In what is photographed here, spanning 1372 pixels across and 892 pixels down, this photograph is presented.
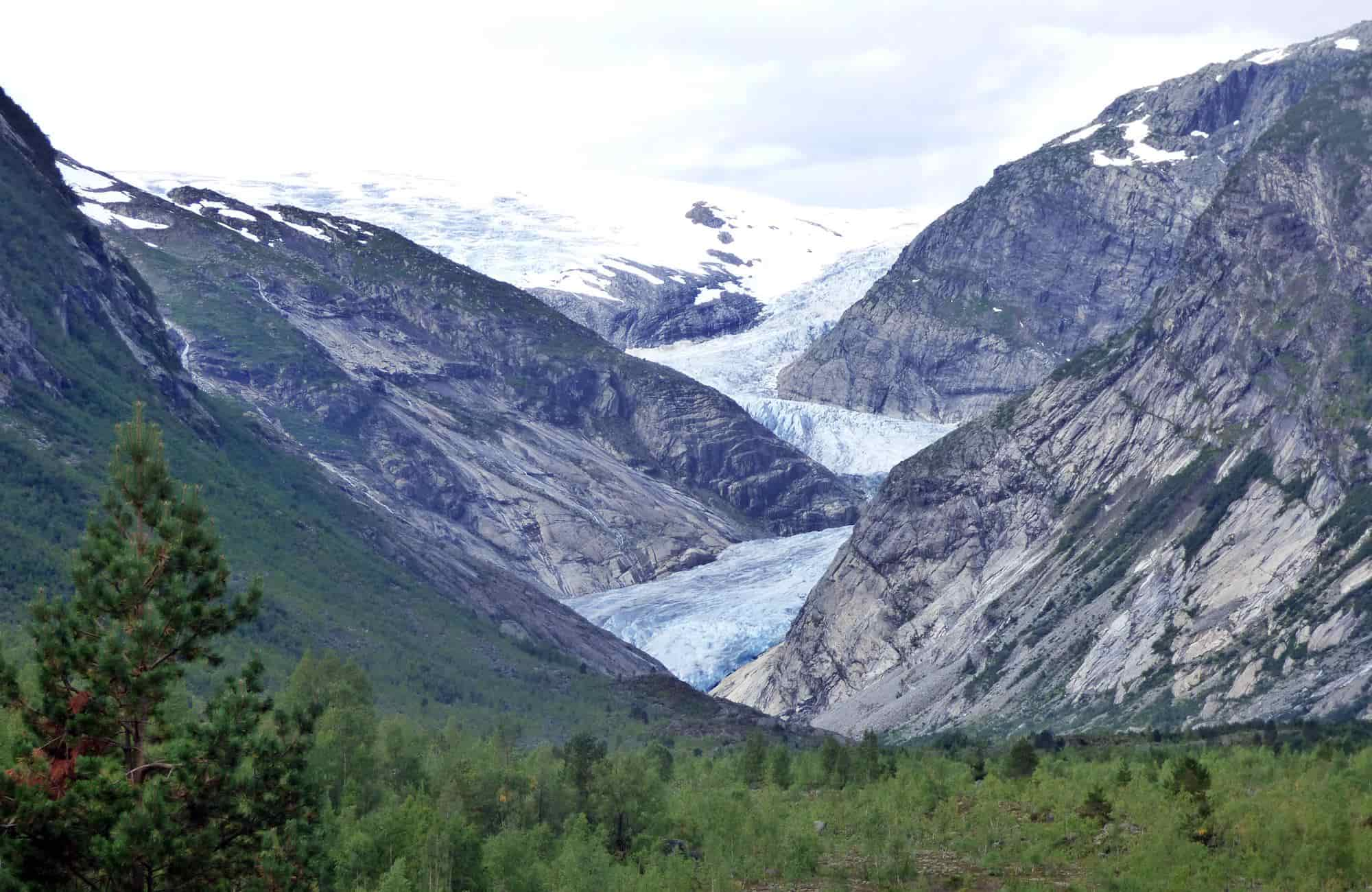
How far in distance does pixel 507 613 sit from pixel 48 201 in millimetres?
49755

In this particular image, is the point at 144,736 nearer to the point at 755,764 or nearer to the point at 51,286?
the point at 755,764

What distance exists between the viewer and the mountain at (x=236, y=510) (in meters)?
107

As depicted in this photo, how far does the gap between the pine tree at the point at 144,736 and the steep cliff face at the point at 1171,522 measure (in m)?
75.7

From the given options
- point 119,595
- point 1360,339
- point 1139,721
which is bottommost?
point 1139,721

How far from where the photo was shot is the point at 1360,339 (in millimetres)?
134125

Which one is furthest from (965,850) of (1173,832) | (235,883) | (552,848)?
(235,883)

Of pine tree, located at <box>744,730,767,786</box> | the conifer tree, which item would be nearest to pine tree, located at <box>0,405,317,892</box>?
the conifer tree

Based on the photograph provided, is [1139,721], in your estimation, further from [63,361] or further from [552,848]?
[63,361]

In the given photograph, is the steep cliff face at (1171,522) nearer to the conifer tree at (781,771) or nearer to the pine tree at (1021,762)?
the pine tree at (1021,762)

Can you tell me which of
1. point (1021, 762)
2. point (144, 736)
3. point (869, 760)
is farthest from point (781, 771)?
point (144, 736)

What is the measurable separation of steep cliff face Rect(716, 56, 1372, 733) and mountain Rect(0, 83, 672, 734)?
27256mm

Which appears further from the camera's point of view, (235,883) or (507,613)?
(507,613)

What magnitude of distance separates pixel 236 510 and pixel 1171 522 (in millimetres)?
71268

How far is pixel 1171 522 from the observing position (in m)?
142
